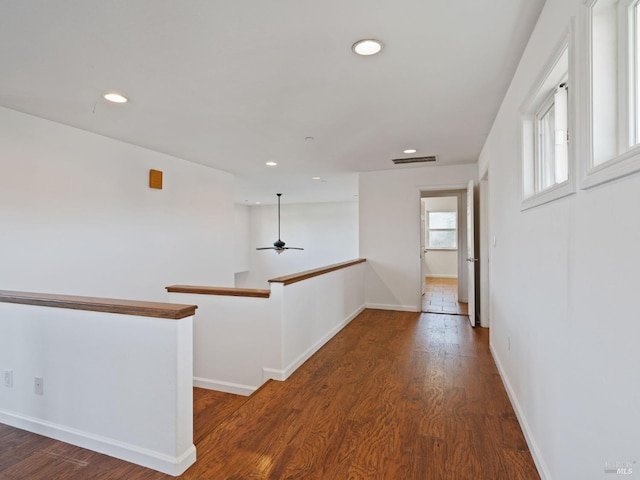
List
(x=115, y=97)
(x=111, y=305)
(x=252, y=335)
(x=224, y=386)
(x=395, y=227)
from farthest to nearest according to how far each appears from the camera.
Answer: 1. (x=395, y=227)
2. (x=224, y=386)
3. (x=252, y=335)
4. (x=115, y=97)
5. (x=111, y=305)

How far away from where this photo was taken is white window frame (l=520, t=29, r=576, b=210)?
1352 mm

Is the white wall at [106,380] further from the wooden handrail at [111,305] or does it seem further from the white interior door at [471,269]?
the white interior door at [471,269]

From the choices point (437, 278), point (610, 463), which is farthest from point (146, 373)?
point (437, 278)

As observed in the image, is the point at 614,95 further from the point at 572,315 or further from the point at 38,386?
the point at 38,386

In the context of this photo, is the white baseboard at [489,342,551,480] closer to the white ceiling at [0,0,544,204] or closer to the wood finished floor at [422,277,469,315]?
the white ceiling at [0,0,544,204]

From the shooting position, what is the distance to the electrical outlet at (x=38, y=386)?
7.20 ft

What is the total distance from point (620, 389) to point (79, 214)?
4.25 metres

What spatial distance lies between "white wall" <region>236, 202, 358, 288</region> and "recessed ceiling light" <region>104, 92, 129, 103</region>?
7993 millimetres

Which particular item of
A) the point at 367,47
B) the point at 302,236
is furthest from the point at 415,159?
the point at 302,236

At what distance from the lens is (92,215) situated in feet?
11.9

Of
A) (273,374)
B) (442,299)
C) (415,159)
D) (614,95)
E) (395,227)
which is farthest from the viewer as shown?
(442,299)

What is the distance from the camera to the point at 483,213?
4.53 metres

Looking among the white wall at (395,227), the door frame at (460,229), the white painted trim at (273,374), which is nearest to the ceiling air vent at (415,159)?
the white wall at (395,227)

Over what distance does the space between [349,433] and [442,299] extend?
200 inches
